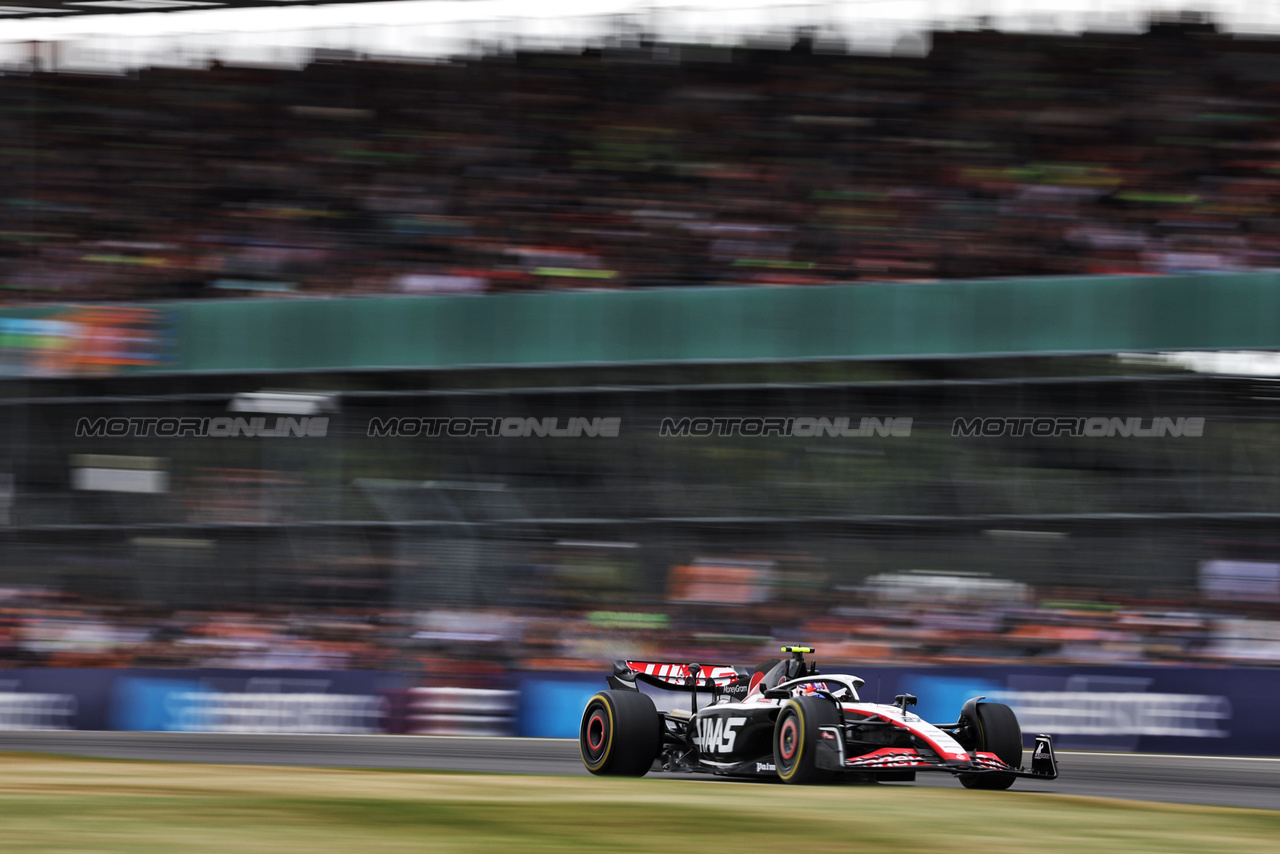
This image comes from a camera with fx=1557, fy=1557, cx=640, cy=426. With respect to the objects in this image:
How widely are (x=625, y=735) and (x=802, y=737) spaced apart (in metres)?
1.45

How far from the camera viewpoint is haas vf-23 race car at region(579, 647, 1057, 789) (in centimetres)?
888

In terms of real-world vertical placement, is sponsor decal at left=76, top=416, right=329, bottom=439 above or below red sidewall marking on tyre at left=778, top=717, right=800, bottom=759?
→ above

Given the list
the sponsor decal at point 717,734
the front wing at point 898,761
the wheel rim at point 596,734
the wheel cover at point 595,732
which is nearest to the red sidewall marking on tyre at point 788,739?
the front wing at point 898,761

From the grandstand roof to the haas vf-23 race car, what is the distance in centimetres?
1044

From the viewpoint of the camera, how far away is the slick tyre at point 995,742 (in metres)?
9.16

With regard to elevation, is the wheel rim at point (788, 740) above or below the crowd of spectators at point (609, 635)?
below

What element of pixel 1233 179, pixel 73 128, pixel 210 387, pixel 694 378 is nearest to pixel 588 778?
pixel 694 378

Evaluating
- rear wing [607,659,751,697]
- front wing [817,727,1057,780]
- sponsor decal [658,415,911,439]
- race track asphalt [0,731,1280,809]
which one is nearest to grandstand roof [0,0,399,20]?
sponsor decal [658,415,911,439]

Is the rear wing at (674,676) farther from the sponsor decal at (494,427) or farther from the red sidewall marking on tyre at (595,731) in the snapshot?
the sponsor decal at (494,427)

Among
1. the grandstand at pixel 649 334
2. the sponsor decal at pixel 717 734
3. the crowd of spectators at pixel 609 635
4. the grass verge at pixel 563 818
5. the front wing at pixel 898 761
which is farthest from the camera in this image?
the grandstand at pixel 649 334

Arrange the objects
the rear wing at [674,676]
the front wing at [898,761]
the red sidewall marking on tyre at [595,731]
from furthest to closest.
Answer: the rear wing at [674,676] < the red sidewall marking on tyre at [595,731] < the front wing at [898,761]

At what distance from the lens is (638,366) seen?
1594cm

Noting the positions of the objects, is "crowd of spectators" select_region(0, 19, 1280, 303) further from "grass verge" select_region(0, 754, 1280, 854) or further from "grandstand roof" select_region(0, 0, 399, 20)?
"grass verge" select_region(0, 754, 1280, 854)

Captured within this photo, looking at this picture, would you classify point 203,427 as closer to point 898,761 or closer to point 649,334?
point 649,334
